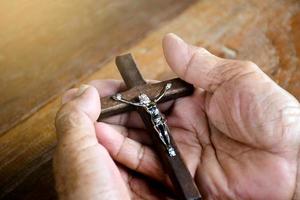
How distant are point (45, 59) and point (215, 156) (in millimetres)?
594

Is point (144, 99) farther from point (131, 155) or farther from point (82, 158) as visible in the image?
point (82, 158)

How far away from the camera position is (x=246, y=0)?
1.58 meters

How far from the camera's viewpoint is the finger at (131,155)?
1078mm

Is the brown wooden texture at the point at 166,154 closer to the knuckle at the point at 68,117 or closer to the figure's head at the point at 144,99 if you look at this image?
the figure's head at the point at 144,99

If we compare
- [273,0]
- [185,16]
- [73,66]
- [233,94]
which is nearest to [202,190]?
[233,94]

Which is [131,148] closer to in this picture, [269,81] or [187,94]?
[187,94]

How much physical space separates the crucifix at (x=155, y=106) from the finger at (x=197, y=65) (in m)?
0.03

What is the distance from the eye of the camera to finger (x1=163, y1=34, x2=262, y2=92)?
44.1 inches

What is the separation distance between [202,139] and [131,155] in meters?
0.17

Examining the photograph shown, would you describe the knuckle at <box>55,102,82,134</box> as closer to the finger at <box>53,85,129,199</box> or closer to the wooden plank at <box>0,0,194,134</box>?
the finger at <box>53,85,129,199</box>

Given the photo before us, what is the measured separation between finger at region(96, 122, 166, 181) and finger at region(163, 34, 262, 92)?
0.66 feet

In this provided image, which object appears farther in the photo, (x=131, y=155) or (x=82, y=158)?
(x=131, y=155)

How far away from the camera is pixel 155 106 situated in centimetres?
109

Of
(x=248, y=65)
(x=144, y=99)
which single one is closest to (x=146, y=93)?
(x=144, y=99)
